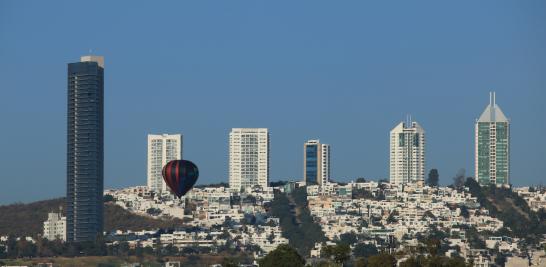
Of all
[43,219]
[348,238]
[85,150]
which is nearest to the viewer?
[348,238]

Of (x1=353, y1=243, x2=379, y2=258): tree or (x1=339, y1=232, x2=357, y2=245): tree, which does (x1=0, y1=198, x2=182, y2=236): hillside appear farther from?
(x1=353, y1=243, x2=379, y2=258): tree

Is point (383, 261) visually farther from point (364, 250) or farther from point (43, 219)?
point (43, 219)

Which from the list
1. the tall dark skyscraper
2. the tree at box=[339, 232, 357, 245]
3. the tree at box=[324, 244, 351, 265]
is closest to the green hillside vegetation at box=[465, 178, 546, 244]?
the tree at box=[339, 232, 357, 245]

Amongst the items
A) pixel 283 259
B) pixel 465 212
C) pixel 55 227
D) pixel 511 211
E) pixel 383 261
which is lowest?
pixel 283 259

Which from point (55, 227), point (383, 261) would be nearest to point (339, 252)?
point (383, 261)

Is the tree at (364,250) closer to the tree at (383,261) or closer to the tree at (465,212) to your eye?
the tree at (465,212)

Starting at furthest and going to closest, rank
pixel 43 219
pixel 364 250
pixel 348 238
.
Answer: pixel 43 219 → pixel 348 238 → pixel 364 250

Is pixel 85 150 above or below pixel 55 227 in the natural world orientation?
above
